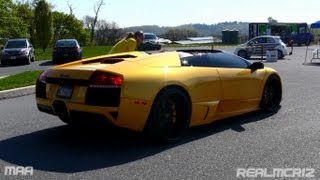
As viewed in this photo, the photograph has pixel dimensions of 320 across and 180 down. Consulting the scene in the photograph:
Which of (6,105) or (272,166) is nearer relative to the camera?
(272,166)

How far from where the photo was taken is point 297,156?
5.82 meters

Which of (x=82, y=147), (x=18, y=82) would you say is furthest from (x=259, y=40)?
(x=82, y=147)

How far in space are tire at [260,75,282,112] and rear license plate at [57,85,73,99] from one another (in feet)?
11.9

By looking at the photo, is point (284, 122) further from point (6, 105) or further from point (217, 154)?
point (6, 105)

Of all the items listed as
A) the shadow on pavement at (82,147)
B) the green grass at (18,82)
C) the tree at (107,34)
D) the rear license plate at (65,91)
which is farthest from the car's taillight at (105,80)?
the tree at (107,34)

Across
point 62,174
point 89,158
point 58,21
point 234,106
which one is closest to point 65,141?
point 89,158

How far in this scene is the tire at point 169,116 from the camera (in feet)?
20.6

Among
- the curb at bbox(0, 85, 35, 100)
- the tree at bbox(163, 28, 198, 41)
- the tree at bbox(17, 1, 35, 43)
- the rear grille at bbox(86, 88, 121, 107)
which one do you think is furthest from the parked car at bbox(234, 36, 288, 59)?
the tree at bbox(163, 28, 198, 41)

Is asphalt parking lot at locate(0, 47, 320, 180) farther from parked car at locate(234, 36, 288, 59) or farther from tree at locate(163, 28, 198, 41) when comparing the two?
tree at locate(163, 28, 198, 41)

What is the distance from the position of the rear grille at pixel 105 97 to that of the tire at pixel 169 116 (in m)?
0.51

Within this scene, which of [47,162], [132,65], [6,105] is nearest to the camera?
[47,162]

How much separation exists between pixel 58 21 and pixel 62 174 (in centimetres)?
5958

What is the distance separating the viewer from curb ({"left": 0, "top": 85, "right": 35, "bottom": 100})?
449 inches

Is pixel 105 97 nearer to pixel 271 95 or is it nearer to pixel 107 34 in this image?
pixel 271 95
